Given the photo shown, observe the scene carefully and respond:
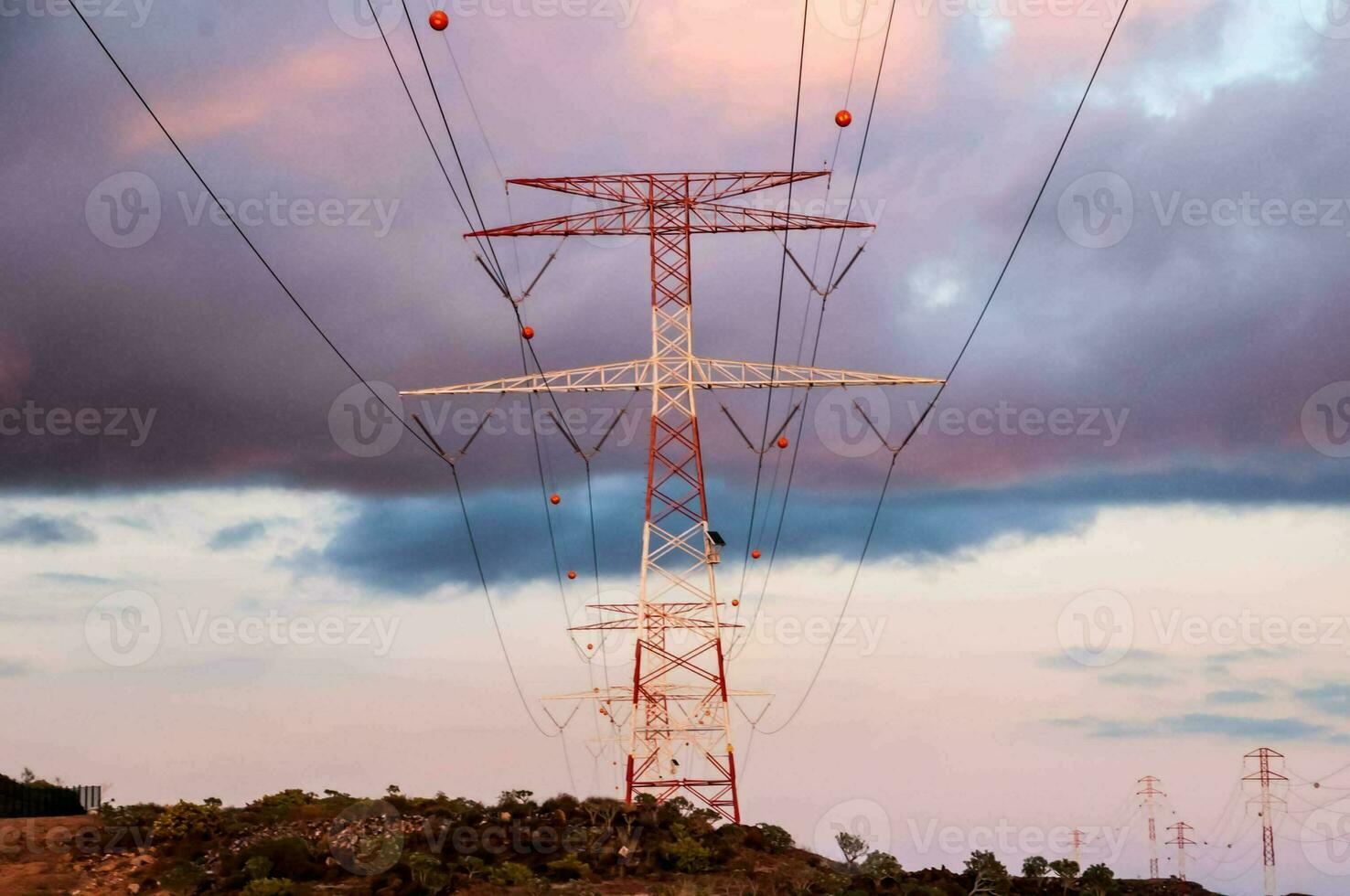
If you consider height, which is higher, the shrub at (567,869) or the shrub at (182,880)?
the shrub at (567,869)

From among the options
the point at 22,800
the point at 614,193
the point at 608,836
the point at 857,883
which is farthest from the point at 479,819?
the point at 614,193

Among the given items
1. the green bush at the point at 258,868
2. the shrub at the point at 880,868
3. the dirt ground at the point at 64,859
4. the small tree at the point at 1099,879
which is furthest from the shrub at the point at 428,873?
the small tree at the point at 1099,879

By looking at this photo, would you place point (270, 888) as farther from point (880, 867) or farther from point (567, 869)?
point (880, 867)

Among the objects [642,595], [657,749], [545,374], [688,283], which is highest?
[688,283]

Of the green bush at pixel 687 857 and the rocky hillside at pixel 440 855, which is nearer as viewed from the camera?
the rocky hillside at pixel 440 855

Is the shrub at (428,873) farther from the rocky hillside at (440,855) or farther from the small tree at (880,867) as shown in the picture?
the small tree at (880,867)

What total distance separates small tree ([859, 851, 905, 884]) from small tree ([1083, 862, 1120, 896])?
9358 millimetres

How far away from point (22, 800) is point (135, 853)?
11.7 metres

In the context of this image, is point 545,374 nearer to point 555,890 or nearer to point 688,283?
point 688,283

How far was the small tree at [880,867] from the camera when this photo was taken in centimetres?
6088

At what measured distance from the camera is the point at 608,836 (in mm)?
60188

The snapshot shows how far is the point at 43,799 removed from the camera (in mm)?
68688

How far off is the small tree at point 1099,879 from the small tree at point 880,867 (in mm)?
9358

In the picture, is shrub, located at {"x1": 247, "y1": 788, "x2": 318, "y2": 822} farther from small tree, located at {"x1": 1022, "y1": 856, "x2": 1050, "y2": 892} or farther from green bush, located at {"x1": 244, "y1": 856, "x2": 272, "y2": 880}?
small tree, located at {"x1": 1022, "y1": 856, "x2": 1050, "y2": 892}
